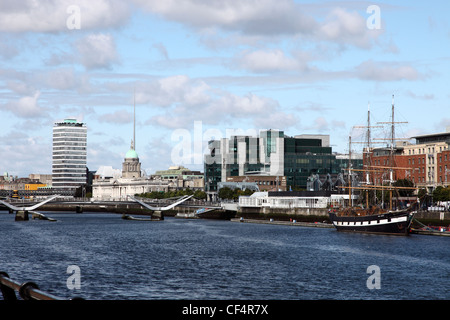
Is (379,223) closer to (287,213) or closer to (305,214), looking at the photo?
(305,214)

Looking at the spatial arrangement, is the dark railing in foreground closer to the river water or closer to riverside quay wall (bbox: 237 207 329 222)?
the river water

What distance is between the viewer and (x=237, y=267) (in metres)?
59.2

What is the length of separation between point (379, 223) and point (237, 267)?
46.7 m

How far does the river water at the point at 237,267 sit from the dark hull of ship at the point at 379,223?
3568mm

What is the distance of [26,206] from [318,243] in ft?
349

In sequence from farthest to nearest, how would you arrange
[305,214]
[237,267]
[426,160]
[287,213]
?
[287,213], [426,160], [305,214], [237,267]

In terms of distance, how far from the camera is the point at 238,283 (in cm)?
4909

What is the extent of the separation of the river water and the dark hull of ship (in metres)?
3.57

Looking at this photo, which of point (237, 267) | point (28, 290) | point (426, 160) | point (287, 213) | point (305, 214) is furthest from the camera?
point (287, 213)

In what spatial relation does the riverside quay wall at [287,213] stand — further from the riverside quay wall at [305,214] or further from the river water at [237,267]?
the river water at [237,267]

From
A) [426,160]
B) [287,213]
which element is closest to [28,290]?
[287,213]

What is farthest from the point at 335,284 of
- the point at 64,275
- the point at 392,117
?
the point at 392,117
